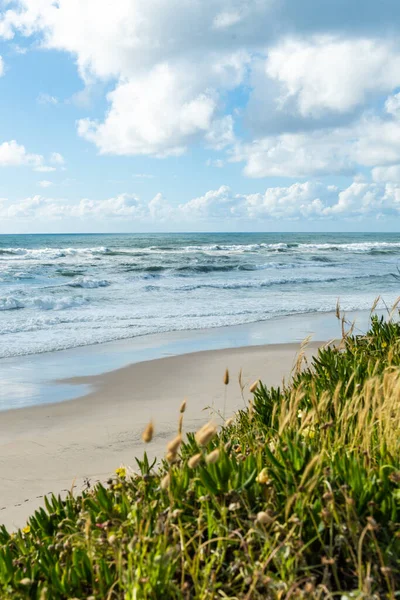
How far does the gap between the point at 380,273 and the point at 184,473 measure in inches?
1165

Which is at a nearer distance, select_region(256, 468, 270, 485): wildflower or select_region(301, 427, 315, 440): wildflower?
select_region(256, 468, 270, 485): wildflower

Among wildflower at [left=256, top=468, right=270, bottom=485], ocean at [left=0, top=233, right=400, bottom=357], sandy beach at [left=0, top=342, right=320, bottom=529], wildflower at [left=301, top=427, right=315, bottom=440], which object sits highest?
wildflower at [left=256, top=468, right=270, bottom=485]

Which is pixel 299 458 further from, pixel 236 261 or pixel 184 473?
pixel 236 261

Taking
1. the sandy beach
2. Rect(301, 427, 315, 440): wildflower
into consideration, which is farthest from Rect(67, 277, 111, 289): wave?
Rect(301, 427, 315, 440): wildflower

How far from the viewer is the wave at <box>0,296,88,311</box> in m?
18.0

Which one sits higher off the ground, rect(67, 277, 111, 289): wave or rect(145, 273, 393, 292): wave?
rect(67, 277, 111, 289): wave

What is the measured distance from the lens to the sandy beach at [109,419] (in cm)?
499

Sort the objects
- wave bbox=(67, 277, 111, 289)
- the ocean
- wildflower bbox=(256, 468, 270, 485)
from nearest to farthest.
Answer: wildflower bbox=(256, 468, 270, 485) → the ocean → wave bbox=(67, 277, 111, 289)

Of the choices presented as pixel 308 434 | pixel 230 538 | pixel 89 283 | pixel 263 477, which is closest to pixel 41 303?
pixel 89 283

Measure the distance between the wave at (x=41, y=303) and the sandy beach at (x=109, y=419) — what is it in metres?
8.72

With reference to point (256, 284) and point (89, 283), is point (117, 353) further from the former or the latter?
point (89, 283)

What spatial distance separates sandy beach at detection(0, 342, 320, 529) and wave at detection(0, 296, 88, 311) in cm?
872

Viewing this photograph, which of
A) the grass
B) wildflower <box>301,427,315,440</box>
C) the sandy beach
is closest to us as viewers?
the grass

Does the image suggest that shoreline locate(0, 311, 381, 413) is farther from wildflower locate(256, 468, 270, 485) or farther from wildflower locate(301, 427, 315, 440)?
wildflower locate(256, 468, 270, 485)
